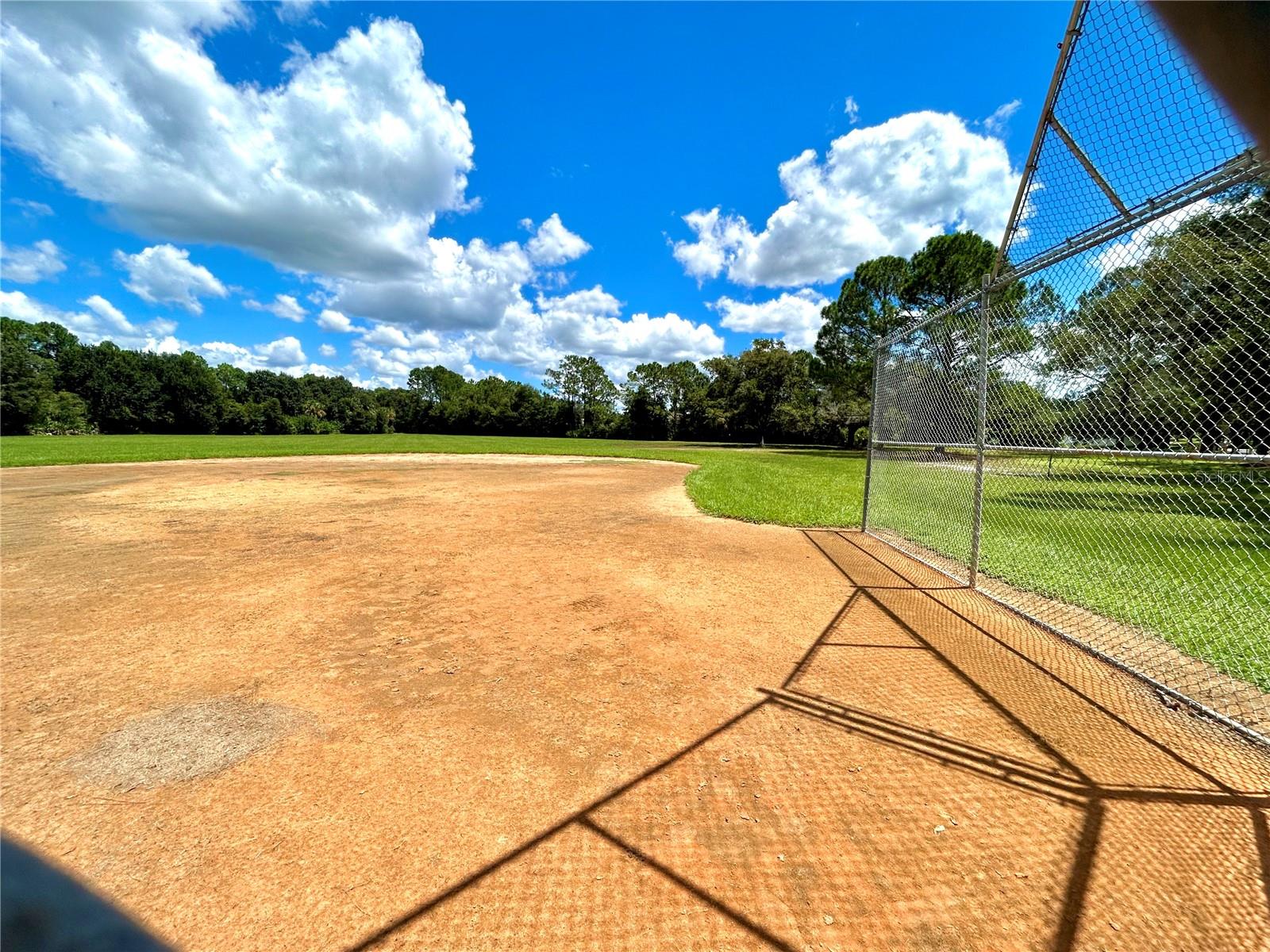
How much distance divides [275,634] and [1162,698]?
5.91 m

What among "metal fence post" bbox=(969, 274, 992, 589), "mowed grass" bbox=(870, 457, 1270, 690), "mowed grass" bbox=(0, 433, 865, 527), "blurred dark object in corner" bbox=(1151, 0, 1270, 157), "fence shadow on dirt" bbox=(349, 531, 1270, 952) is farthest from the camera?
"mowed grass" bbox=(0, 433, 865, 527)

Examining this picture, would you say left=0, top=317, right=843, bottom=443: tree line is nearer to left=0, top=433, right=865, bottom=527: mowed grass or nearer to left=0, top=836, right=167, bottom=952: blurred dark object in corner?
left=0, top=433, right=865, bottom=527: mowed grass

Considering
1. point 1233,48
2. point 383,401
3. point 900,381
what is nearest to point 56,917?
point 1233,48

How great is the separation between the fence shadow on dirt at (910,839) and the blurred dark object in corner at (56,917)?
76.3 inches

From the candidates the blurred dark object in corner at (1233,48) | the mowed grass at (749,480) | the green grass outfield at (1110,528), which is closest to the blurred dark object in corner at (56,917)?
the blurred dark object in corner at (1233,48)

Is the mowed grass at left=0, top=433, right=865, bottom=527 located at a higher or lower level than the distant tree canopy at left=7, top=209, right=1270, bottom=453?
lower

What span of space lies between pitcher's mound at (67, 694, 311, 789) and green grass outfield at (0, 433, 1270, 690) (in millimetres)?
5502

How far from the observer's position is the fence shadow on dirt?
1939 mm

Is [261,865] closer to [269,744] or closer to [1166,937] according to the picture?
[269,744]

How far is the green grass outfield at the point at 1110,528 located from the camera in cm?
418

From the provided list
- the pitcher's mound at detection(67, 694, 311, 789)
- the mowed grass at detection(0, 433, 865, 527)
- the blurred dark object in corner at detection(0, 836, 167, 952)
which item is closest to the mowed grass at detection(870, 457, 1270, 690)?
the mowed grass at detection(0, 433, 865, 527)

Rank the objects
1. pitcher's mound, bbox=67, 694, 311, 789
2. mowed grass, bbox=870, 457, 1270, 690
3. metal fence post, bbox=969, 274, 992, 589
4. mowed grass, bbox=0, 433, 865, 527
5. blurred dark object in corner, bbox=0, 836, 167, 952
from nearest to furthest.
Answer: blurred dark object in corner, bbox=0, 836, 167, 952
pitcher's mound, bbox=67, 694, 311, 789
mowed grass, bbox=870, 457, 1270, 690
metal fence post, bbox=969, 274, 992, 589
mowed grass, bbox=0, 433, 865, 527

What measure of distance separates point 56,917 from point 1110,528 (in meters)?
9.41

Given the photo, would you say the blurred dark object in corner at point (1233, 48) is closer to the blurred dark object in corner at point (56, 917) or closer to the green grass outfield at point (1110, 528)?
the blurred dark object in corner at point (56, 917)
